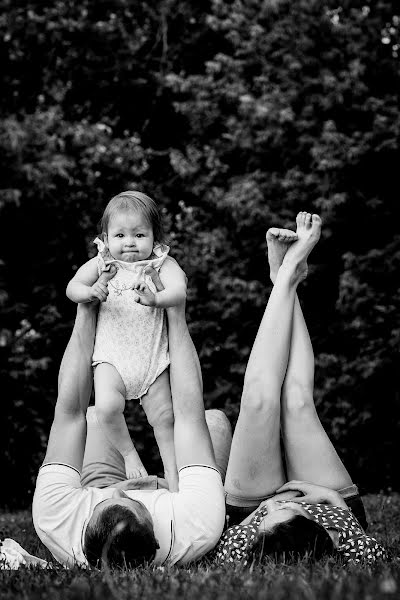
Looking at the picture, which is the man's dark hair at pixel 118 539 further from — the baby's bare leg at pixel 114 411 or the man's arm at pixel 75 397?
the baby's bare leg at pixel 114 411

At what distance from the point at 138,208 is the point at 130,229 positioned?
101 millimetres

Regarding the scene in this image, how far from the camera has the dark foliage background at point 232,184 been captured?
11.5 meters

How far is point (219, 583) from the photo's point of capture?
2.39 m

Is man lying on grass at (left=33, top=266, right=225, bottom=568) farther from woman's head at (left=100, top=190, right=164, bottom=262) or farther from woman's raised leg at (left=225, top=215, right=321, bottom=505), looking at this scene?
woman's head at (left=100, top=190, right=164, bottom=262)

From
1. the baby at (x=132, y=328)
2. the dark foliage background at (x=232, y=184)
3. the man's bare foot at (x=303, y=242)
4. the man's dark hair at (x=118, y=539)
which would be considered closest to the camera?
the man's dark hair at (x=118, y=539)

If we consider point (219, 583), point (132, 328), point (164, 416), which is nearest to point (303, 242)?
point (132, 328)

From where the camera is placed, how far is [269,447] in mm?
3428

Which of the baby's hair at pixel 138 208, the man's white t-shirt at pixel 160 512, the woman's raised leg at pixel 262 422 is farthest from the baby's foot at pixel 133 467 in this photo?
the baby's hair at pixel 138 208

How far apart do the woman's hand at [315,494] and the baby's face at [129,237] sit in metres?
1.19

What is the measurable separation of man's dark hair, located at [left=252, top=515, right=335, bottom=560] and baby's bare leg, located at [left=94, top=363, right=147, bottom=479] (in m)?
1.08

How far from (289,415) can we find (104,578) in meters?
1.25

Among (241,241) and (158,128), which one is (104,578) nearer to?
(241,241)

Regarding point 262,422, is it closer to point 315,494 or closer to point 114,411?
point 315,494

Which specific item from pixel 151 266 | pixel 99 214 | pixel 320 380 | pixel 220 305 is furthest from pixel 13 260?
pixel 151 266
